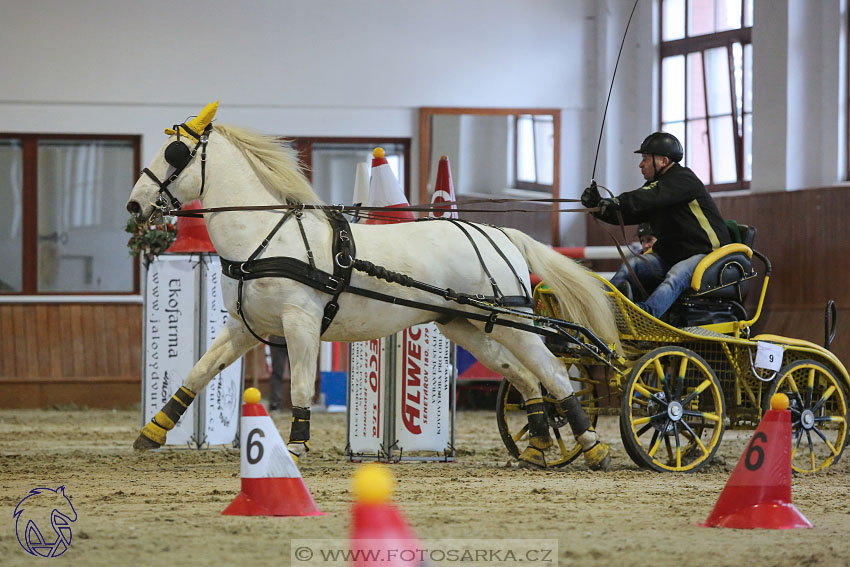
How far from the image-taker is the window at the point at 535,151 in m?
12.5

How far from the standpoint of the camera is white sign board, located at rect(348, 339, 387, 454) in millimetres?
6516

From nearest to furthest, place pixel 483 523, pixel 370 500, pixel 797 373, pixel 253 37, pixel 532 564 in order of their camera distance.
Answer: pixel 370 500
pixel 532 564
pixel 483 523
pixel 797 373
pixel 253 37

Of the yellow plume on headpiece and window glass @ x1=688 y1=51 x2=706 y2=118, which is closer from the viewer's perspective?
the yellow plume on headpiece

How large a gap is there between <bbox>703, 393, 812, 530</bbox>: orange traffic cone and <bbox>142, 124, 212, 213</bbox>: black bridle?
10.2ft

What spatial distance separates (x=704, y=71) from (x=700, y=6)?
0.71 metres

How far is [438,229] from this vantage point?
5.91 m

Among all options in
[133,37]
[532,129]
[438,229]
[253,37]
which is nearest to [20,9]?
[133,37]

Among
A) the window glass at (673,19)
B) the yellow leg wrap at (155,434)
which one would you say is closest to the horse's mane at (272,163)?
the yellow leg wrap at (155,434)

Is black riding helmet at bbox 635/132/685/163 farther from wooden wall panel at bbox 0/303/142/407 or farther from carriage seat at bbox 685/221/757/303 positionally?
wooden wall panel at bbox 0/303/142/407

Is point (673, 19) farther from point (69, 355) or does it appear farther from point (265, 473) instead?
point (265, 473)

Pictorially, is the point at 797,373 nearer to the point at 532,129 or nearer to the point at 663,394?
the point at 663,394

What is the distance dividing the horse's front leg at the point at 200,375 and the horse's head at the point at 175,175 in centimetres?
70

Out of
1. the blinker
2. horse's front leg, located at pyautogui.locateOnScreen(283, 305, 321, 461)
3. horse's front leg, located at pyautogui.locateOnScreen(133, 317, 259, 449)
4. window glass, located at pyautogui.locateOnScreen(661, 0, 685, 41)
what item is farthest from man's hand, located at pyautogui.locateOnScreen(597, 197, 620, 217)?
window glass, located at pyautogui.locateOnScreen(661, 0, 685, 41)

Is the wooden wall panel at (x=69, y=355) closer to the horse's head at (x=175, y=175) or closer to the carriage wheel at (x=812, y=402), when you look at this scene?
the horse's head at (x=175, y=175)
